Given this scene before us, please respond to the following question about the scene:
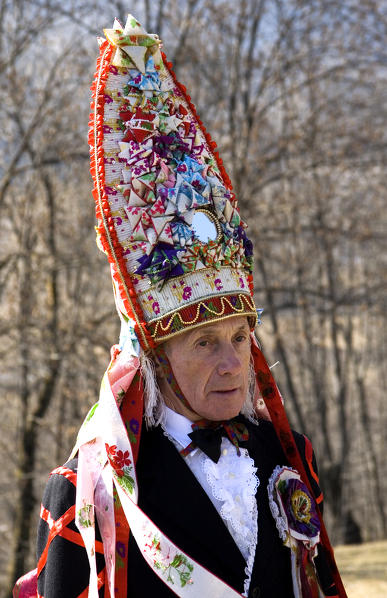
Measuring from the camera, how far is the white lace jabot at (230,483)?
1954 millimetres

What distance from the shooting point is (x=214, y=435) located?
203cm

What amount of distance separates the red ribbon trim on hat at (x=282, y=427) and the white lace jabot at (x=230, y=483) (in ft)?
0.63

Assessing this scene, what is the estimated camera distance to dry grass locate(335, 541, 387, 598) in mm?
5281

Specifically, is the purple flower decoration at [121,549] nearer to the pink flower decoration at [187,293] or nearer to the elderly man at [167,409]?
the elderly man at [167,409]

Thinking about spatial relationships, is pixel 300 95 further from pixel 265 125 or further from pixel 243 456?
pixel 243 456

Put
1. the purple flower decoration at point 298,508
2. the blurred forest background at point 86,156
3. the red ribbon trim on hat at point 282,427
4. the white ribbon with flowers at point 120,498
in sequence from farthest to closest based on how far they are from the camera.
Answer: the blurred forest background at point 86,156 < the red ribbon trim on hat at point 282,427 < the purple flower decoration at point 298,508 < the white ribbon with flowers at point 120,498

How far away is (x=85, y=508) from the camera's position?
1.86 meters

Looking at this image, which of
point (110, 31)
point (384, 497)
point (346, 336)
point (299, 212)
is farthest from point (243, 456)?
point (384, 497)

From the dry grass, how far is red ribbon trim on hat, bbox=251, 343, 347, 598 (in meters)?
3.27

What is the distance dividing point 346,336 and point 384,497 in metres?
6.46

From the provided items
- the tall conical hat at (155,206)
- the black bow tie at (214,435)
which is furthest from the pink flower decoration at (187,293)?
the black bow tie at (214,435)

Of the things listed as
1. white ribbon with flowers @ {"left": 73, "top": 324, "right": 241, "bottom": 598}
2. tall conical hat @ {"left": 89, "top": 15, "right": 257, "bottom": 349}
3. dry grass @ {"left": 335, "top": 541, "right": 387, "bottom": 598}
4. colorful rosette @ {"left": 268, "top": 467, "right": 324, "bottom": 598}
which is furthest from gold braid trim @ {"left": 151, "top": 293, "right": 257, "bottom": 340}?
dry grass @ {"left": 335, "top": 541, "right": 387, "bottom": 598}

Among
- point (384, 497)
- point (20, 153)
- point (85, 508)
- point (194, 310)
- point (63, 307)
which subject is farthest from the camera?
point (384, 497)

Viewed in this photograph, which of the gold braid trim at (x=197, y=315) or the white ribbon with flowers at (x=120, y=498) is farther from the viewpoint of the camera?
the gold braid trim at (x=197, y=315)
